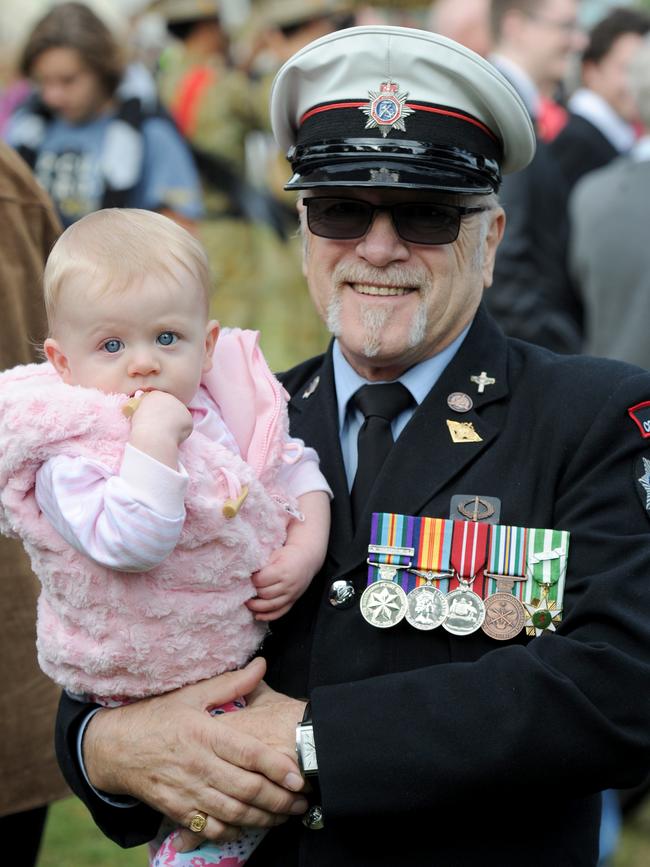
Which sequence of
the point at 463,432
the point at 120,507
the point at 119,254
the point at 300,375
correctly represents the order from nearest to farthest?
the point at 120,507 < the point at 119,254 < the point at 463,432 < the point at 300,375

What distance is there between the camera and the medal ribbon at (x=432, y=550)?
274 cm

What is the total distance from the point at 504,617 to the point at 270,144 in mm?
6160

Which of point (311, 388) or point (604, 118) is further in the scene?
point (604, 118)

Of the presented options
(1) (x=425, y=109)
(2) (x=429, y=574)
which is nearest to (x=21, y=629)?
(2) (x=429, y=574)

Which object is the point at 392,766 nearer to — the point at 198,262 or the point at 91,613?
the point at 91,613

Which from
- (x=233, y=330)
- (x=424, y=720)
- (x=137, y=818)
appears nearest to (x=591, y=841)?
(x=424, y=720)

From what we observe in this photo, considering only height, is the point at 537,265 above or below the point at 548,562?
above

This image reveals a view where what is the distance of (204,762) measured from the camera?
2596mm

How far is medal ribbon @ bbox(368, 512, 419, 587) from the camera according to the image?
9.04 feet

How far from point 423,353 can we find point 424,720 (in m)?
0.85

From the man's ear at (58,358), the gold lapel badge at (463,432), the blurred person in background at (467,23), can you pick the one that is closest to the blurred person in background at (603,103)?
the blurred person in background at (467,23)

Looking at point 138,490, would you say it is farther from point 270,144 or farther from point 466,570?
point 270,144

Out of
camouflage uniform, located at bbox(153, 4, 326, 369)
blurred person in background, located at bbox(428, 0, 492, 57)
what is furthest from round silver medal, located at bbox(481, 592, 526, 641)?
blurred person in background, located at bbox(428, 0, 492, 57)

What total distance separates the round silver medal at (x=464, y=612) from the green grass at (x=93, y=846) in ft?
9.41
